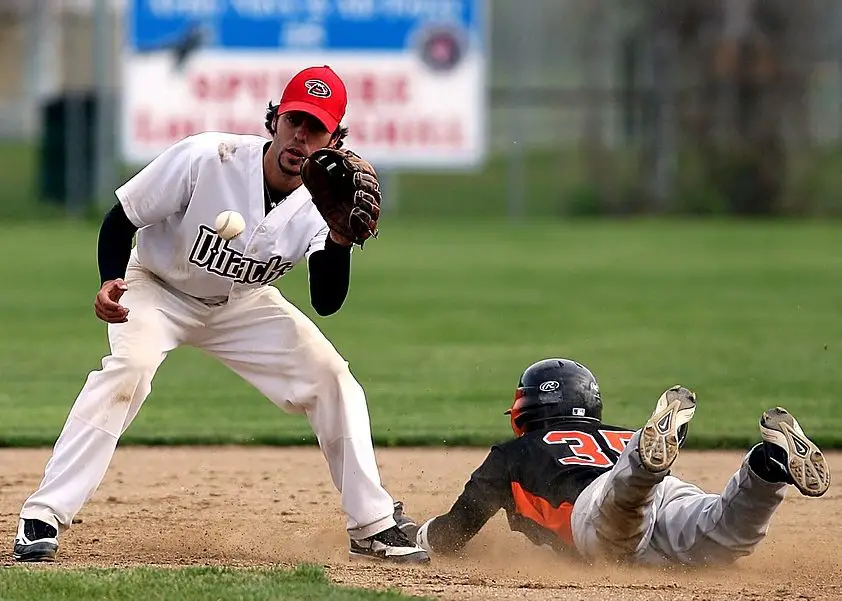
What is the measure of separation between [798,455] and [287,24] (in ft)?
58.5

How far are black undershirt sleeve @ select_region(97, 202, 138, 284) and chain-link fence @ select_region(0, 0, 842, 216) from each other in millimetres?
17430

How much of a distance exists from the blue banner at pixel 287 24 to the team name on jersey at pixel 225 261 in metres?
16.7

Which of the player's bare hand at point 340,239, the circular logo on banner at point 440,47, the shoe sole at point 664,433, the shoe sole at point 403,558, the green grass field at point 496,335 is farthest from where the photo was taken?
the circular logo on banner at point 440,47

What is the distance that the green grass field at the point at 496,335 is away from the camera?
841cm

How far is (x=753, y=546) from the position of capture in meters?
4.73

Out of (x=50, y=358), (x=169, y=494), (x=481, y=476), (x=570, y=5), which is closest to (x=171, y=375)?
(x=50, y=358)

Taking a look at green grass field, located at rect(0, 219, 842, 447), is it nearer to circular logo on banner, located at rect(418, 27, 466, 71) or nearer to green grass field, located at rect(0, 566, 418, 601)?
circular logo on banner, located at rect(418, 27, 466, 71)


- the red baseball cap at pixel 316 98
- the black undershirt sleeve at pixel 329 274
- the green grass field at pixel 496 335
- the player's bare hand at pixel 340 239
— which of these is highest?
the red baseball cap at pixel 316 98

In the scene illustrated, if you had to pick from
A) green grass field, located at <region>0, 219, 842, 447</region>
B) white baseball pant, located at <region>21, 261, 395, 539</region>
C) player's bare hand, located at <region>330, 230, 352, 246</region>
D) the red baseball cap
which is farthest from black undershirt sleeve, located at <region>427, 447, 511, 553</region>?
green grass field, located at <region>0, 219, 842, 447</region>

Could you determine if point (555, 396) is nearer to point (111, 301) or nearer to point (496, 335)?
point (111, 301)

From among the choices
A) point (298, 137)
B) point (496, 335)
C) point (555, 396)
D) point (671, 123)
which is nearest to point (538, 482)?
point (555, 396)

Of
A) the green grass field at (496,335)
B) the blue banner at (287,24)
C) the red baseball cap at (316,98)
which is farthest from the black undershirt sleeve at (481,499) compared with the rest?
the blue banner at (287,24)

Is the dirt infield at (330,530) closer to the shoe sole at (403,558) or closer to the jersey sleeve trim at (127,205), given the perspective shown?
the shoe sole at (403,558)

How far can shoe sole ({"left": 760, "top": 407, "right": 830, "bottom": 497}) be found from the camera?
4402 mm
